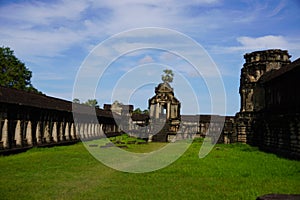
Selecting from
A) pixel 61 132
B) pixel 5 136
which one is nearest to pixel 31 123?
pixel 5 136

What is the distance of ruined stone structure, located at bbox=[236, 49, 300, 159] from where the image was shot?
2204 centimetres

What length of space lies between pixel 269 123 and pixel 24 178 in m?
19.3

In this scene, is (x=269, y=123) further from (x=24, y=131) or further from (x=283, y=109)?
→ (x=24, y=131)

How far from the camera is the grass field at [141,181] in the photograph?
9691mm

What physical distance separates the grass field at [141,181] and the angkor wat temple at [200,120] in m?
5.81

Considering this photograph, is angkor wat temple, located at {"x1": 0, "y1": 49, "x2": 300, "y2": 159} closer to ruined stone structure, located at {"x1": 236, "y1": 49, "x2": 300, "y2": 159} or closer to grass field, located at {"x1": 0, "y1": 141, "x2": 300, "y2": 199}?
ruined stone structure, located at {"x1": 236, "y1": 49, "x2": 300, "y2": 159}

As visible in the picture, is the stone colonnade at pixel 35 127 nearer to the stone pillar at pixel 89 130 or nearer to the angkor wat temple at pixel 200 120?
the angkor wat temple at pixel 200 120

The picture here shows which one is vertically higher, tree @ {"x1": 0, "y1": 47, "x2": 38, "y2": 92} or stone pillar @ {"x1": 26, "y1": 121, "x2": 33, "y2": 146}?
tree @ {"x1": 0, "y1": 47, "x2": 38, "y2": 92}

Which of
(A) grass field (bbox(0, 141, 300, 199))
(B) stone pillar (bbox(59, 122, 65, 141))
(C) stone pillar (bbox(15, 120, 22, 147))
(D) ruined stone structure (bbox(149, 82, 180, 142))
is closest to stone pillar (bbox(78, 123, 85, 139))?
(B) stone pillar (bbox(59, 122, 65, 141))

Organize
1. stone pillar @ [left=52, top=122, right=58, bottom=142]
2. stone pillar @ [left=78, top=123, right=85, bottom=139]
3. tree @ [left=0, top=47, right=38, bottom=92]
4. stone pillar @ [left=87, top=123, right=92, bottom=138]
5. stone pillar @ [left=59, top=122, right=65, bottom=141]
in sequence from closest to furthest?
stone pillar @ [left=52, top=122, right=58, bottom=142] < stone pillar @ [left=59, top=122, right=65, bottom=141] < stone pillar @ [left=78, top=123, right=85, bottom=139] < stone pillar @ [left=87, top=123, right=92, bottom=138] < tree @ [left=0, top=47, right=38, bottom=92]

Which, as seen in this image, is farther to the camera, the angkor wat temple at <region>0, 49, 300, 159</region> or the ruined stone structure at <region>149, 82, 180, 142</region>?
the ruined stone structure at <region>149, 82, 180, 142</region>

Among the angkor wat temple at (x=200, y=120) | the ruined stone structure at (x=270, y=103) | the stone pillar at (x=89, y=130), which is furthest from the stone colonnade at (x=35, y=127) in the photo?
the ruined stone structure at (x=270, y=103)

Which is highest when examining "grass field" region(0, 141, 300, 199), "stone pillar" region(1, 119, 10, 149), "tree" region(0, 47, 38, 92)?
"tree" region(0, 47, 38, 92)

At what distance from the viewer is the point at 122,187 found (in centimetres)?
1071
